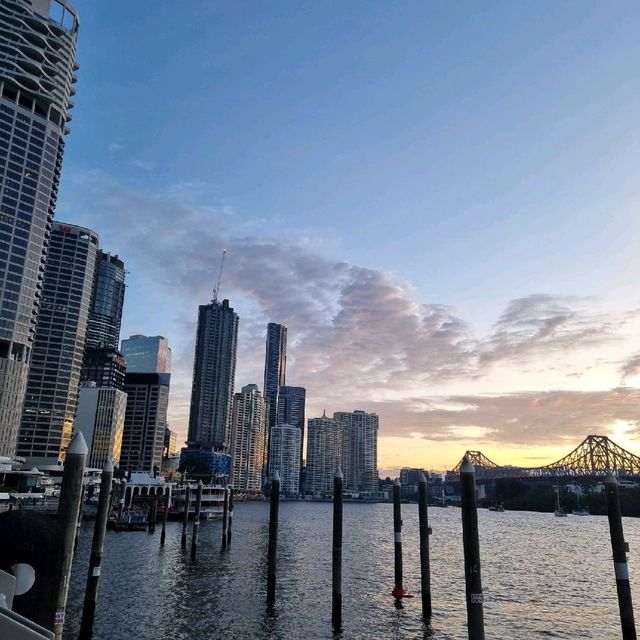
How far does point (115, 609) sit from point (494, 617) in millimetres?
23734

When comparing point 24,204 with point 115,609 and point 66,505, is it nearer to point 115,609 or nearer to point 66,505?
point 115,609

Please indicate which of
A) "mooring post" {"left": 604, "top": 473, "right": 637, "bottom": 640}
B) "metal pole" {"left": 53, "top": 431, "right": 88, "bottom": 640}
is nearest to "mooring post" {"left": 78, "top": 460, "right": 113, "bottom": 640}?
"metal pole" {"left": 53, "top": 431, "right": 88, "bottom": 640}

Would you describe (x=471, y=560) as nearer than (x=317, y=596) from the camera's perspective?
Yes

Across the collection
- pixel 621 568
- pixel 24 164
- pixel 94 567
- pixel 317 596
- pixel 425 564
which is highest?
pixel 24 164

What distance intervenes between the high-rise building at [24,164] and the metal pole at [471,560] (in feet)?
469

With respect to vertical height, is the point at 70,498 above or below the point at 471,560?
above

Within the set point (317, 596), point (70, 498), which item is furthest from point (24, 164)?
point (70, 498)

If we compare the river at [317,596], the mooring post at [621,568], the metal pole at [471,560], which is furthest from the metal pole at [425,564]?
the metal pole at [471,560]

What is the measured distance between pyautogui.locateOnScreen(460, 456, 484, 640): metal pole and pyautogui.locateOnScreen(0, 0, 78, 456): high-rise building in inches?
5632

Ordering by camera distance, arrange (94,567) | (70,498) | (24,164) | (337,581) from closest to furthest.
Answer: (70,498)
(94,567)
(337,581)
(24,164)

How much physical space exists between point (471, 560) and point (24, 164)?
167540 mm

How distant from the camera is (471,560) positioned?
19.1 metres

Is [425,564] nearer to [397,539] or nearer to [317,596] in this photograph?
[397,539]

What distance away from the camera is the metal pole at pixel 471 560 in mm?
18328
